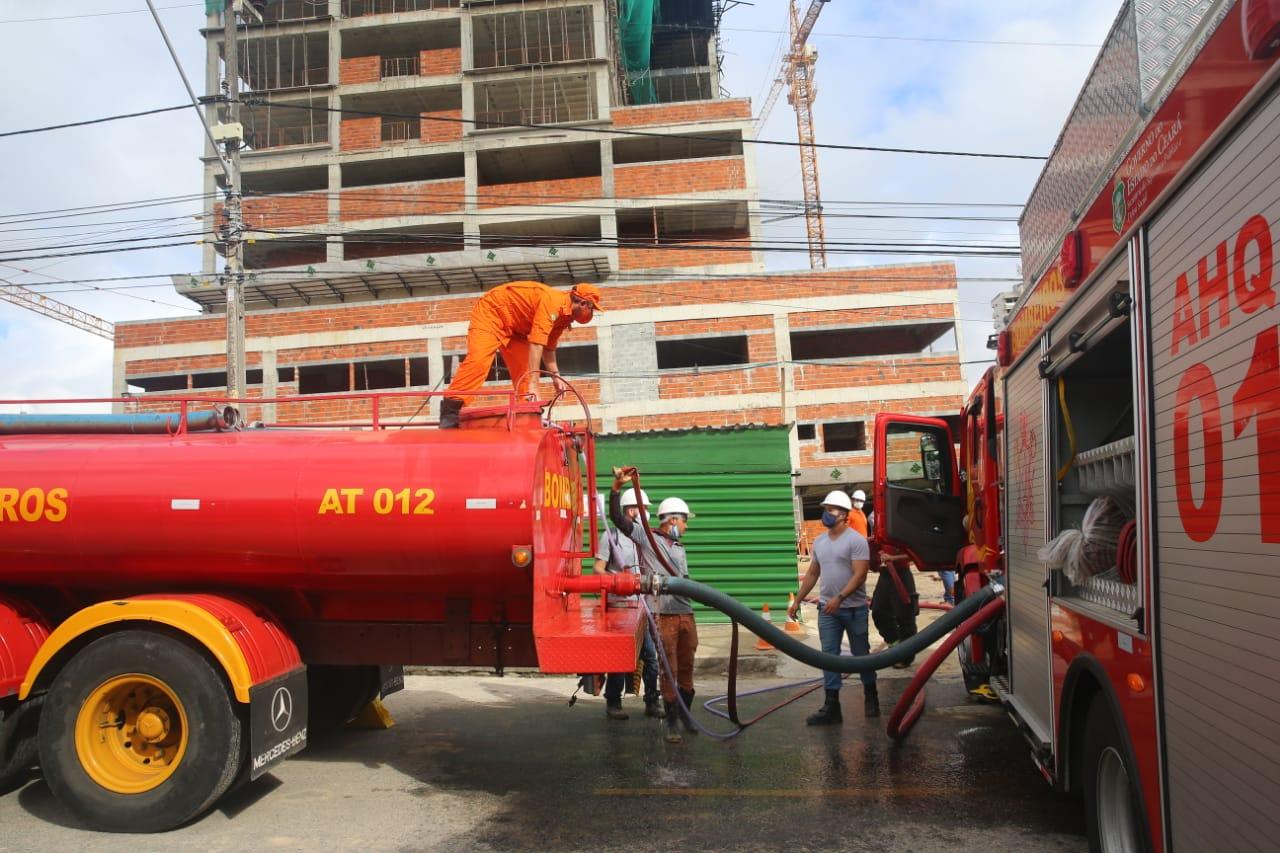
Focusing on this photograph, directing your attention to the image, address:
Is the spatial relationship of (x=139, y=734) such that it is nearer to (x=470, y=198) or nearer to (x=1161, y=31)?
(x=1161, y=31)

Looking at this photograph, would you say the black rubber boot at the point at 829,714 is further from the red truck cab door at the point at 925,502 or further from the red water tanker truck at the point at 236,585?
the red water tanker truck at the point at 236,585

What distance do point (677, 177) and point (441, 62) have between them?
1245 centimetres

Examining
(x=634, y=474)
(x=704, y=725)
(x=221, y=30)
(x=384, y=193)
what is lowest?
(x=704, y=725)

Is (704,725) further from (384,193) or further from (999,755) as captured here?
(384,193)

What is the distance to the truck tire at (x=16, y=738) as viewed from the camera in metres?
5.44

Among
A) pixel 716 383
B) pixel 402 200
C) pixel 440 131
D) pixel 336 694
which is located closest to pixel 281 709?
pixel 336 694

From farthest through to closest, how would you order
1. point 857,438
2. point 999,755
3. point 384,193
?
point 384,193
point 857,438
point 999,755

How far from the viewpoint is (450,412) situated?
6324 millimetres

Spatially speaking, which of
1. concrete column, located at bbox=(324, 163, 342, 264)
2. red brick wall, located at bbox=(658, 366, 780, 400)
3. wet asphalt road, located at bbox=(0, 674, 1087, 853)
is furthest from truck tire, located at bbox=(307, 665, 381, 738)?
concrete column, located at bbox=(324, 163, 342, 264)

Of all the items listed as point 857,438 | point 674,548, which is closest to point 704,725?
point 674,548

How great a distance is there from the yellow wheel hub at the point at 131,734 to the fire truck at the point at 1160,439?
15.2ft

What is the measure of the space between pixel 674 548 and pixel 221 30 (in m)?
41.2

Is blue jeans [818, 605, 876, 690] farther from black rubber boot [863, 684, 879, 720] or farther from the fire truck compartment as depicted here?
the fire truck compartment

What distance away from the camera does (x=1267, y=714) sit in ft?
7.63
